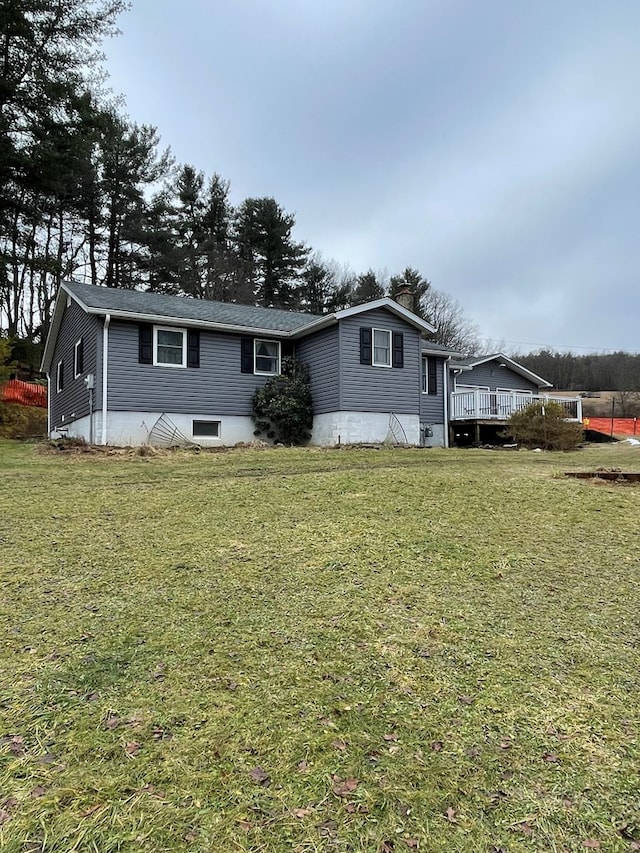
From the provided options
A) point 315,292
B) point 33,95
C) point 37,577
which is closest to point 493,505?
point 37,577

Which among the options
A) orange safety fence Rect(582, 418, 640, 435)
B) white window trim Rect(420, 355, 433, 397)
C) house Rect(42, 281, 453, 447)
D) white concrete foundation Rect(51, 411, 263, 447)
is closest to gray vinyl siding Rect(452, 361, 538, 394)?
white window trim Rect(420, 355, 433, 397)

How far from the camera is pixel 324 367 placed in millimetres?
14750

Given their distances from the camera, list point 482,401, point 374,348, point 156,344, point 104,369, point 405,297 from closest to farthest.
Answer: point 104,369 → point 156,344 → point 374,348 → point 482,401 → point 405,297

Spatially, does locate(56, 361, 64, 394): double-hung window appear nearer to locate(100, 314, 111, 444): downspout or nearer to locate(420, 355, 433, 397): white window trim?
locate(100, 314, 111, 444): downspout

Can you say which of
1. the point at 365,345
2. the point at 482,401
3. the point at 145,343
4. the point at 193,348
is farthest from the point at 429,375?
the point at 145,343

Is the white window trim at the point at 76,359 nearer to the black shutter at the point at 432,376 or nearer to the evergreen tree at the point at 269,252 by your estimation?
the black shutter at the point at 432,376

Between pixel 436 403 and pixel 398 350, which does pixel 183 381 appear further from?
pixel 436 403

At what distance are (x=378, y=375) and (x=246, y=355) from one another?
3.79 meters

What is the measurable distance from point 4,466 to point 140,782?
901 cm

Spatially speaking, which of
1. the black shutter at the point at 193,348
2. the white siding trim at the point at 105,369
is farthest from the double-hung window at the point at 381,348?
the white siding trim at the point at 105,369

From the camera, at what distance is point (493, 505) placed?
593 cm

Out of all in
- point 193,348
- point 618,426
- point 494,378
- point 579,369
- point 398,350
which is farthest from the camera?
point 579,369

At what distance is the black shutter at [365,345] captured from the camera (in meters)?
14.7

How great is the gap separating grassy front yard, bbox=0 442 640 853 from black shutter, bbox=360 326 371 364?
966cm
